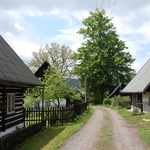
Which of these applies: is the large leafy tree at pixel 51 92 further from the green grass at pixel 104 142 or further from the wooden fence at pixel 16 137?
the green grass at pixel 104 142

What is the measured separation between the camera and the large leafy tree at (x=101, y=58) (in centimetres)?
5084

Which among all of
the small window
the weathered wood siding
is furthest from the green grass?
the small window

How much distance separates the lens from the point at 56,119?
63.7 feet

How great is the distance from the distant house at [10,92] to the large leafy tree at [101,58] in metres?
34.3

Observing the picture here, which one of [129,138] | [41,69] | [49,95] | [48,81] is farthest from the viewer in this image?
[41,69]

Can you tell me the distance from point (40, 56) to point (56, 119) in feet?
125

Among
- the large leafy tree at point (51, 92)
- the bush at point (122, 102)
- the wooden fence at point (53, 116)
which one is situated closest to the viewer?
the wooden fence at point (53, 116)

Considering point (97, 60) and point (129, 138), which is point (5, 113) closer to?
point (129, 138)

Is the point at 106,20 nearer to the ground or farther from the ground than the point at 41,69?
farther from the ground

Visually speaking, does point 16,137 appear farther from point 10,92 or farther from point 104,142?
point 104,142

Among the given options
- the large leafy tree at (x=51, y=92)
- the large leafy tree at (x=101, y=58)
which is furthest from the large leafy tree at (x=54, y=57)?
the large leafy tree at (x=51, y=92)

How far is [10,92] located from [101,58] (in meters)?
37.3

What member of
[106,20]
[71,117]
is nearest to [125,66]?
[106,20]

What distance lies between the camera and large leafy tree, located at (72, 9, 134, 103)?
50844mm
